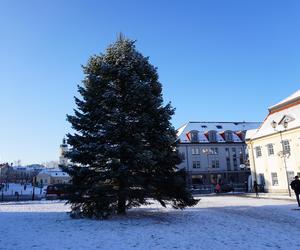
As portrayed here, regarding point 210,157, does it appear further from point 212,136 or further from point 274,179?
point 274,179

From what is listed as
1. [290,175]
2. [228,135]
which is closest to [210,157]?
[228,135]

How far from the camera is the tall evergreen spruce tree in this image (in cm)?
1600


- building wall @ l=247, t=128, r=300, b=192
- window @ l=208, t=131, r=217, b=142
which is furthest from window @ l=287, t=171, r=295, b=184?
window @ l=208, t=131, r=217, b=142

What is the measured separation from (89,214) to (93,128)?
433 centimetres

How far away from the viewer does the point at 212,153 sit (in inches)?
2744

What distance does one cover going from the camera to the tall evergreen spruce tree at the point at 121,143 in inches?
630

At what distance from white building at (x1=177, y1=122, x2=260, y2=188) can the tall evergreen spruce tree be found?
163ft

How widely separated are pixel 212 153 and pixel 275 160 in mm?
31062

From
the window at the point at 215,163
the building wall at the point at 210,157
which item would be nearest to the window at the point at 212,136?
the building wall at the point at 210,157

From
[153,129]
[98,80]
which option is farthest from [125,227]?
[98,80]

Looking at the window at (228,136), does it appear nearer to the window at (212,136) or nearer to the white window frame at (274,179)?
the window at (212,136)

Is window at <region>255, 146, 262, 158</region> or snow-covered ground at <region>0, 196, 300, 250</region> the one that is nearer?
snow-covered ground at <region>0, 196, 300, 250</region>

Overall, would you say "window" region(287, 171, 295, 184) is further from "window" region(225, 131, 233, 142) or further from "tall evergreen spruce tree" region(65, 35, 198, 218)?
"window" region(225, 131, 233, 142)

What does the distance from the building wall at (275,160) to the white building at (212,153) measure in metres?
23.2
